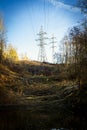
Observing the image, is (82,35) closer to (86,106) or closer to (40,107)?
(86,106)

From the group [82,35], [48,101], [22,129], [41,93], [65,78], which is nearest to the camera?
[22,129]

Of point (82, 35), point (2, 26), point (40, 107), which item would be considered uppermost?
point (2, 26)

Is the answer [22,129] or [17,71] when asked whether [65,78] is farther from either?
[22,129]

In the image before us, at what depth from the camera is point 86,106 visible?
33250mm

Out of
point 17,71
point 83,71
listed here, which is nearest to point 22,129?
point 83,71

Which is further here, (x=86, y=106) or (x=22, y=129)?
(x=86, y=106)

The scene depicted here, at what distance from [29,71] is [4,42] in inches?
381

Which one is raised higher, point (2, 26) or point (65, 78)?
point (2, 26)

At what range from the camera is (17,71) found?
68.5m

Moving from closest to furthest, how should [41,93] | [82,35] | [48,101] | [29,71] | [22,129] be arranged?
[22,129], [82,35], [48,101], [41,93], [29,71]

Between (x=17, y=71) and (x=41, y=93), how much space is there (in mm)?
22536

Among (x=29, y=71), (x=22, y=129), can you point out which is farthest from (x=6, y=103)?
(x=29, y=71)

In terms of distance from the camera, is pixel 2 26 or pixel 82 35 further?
pixel 2 26

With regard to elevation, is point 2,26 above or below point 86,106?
above
